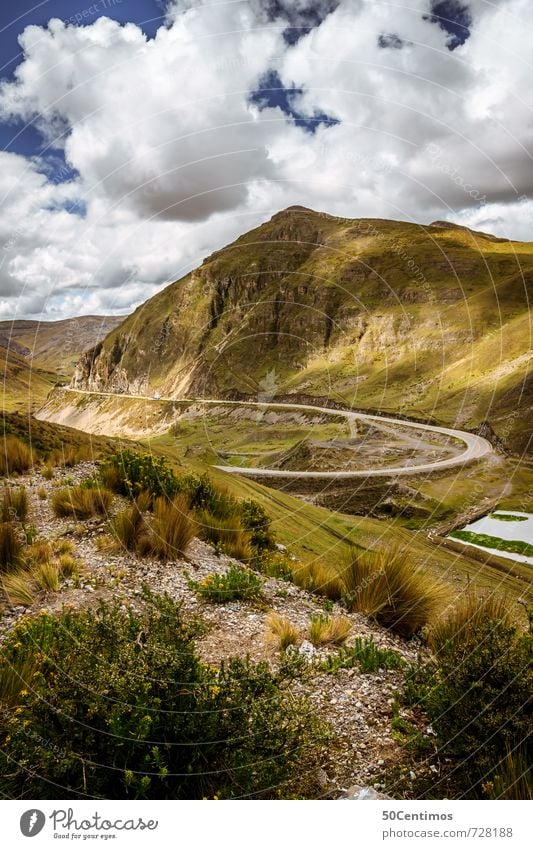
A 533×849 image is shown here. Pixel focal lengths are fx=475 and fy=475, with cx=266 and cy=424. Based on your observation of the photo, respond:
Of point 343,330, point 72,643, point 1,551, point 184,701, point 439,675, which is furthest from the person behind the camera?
point 343,330

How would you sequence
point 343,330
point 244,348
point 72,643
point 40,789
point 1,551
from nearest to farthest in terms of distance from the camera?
point 40,789 → point 72,643 → point 1,551 → point 343,330 → point 244,348

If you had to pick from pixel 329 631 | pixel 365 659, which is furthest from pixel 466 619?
pixel 329 631

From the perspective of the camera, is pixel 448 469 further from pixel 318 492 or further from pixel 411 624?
pixel 411 624

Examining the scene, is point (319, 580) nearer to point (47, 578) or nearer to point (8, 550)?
point (47, 578)

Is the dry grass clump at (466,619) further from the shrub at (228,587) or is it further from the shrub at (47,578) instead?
the shrub at (47,578)

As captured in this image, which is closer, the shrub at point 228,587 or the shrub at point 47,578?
the shrub at point 47,578

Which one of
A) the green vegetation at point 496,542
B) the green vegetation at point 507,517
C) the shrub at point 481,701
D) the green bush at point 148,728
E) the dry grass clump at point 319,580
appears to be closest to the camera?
the green bush at point 148,728

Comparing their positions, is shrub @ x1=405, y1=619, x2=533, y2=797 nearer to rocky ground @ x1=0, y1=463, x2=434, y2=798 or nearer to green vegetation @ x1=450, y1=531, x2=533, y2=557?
rocky ground @ x1=0, y1=463, x2=434, y2=798

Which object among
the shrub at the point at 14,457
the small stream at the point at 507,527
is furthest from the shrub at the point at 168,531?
the small stream at the point at 507,527
